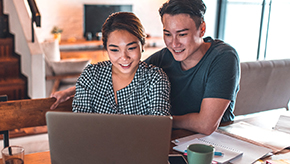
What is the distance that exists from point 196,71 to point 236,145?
0.42 m

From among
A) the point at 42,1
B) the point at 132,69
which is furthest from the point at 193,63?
the point at 42,1

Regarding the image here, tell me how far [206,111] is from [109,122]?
0.66 metres

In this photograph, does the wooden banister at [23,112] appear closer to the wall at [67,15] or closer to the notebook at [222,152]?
the notebook at [222,152]

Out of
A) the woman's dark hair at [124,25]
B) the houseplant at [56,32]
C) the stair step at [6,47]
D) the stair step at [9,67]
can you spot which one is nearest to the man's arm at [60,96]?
the woman's dark hair at [124,25]

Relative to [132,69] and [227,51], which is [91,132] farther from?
[227,51]

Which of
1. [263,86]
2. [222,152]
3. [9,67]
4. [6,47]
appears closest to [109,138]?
[222,152]

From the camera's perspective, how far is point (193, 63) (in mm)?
1533

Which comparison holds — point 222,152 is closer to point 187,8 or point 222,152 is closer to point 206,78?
point 206,78

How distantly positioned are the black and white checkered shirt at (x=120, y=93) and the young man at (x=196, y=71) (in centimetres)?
15

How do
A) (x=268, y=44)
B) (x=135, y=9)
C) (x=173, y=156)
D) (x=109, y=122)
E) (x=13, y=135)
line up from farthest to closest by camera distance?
(x=135, y=9), (x=268, y=44), (x=13, y=135), (x=173, y=156), (x=109, y=122)

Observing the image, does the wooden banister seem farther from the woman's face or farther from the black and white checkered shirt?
the woman's face

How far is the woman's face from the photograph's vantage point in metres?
1.34

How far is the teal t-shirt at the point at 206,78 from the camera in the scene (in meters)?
1.41

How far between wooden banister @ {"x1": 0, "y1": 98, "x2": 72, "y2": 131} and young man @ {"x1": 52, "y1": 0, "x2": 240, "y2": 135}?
0.26 feet
